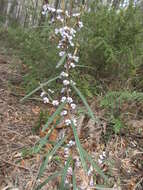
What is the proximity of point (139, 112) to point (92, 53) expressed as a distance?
0.93 metres

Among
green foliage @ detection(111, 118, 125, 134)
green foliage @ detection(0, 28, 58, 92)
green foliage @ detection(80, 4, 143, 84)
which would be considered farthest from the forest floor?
green foliage @ detection(80, 4, 143, 84)

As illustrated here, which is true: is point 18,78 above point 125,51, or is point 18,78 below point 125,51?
below

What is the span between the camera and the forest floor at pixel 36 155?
5.48 ft

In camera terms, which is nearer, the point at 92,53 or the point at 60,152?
the point at 60,152

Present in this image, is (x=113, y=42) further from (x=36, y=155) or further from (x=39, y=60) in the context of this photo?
(x=36, y=155)

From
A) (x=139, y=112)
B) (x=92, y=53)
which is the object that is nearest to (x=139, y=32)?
(x=92, y=53)

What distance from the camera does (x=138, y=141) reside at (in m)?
2.07

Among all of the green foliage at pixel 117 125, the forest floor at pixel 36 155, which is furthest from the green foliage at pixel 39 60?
the green foliage at pixel 117 125

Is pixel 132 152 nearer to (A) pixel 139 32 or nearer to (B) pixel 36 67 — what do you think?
(A) pixel 139 32

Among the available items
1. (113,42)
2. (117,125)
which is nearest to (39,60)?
(113,42)

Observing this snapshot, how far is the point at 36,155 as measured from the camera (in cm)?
185

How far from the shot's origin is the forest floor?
65.7 inches

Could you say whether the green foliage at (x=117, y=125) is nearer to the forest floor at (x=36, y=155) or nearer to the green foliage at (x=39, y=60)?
the forest floor at (x=36, y=155)

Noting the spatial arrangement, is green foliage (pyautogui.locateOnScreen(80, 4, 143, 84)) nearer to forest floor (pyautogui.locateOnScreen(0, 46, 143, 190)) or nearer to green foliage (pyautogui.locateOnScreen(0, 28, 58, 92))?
green foliage (pyautogui.locateOnScreen(0, 28, 58, 92))
